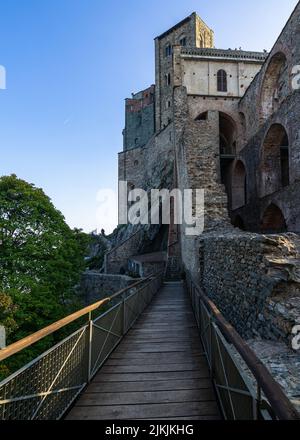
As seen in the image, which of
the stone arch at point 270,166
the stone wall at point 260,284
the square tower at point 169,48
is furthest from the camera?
the square tower at point 169,48

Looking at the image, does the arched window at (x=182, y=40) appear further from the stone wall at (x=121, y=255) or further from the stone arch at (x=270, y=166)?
the stone wall at (x=121, y=255)

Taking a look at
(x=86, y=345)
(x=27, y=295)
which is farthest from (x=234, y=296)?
(x=27, y=295)

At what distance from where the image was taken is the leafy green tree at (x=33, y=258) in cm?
1129

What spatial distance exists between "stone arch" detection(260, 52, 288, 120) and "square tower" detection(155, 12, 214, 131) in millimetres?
14670

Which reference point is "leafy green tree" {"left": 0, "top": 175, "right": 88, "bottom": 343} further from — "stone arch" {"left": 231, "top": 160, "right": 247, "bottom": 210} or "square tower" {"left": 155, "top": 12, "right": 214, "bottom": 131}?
"square tower" {"left": 155, "top": 12, "right": 214, "bottom": 131}

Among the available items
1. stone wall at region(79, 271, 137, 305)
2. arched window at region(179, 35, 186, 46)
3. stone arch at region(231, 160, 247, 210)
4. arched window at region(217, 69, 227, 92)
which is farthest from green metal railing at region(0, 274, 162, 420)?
arched window at region(179, 35, 186, 46)

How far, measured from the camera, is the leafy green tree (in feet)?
37.0

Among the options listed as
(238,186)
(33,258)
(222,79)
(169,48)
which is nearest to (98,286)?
(33,258)

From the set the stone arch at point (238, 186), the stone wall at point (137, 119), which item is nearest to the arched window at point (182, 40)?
the stone wall at point (137, 119)

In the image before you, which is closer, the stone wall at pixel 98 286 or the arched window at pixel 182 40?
the stone wall at pixel 98 286

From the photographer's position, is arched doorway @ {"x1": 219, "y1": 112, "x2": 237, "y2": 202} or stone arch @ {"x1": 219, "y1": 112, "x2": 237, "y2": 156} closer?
arched doorway @ {"x1": 219, "y1": 112, "x2": 237, "y2": 202}

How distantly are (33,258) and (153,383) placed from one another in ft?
35.2

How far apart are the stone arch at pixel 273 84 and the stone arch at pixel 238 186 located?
4.43 metres

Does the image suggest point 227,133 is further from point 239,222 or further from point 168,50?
point 168,50
